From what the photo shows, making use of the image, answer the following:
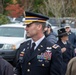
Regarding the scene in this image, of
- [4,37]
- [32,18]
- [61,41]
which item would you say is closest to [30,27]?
[32,18]

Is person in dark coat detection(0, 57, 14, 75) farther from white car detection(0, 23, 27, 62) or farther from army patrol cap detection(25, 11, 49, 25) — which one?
white car detection(0, 23, 27, 62)

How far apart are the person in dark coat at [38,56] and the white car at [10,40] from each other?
24.6 feet

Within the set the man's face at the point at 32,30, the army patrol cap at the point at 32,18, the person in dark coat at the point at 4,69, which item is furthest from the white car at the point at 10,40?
the person in dark coat at the point at 4,69

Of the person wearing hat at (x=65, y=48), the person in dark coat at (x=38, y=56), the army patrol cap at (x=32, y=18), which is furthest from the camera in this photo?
the person wearing hat at (x=65, y=48)

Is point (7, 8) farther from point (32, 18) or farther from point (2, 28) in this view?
point (32, 18)

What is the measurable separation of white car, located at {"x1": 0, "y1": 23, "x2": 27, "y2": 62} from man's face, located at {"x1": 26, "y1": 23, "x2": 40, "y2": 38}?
7.58 meters

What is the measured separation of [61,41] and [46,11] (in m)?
37.0

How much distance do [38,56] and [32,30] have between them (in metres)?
0.36

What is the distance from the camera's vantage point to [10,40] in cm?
1418

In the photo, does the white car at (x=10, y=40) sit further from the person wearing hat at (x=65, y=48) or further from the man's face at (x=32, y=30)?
the man's face at (x=32, y=30)

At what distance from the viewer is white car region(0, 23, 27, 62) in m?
13.5

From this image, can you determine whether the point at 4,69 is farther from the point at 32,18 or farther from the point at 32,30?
the point at 32,18

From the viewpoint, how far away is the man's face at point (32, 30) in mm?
5285

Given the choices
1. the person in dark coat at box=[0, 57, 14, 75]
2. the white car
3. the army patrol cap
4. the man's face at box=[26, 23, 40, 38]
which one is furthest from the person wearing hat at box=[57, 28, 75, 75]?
the white car
